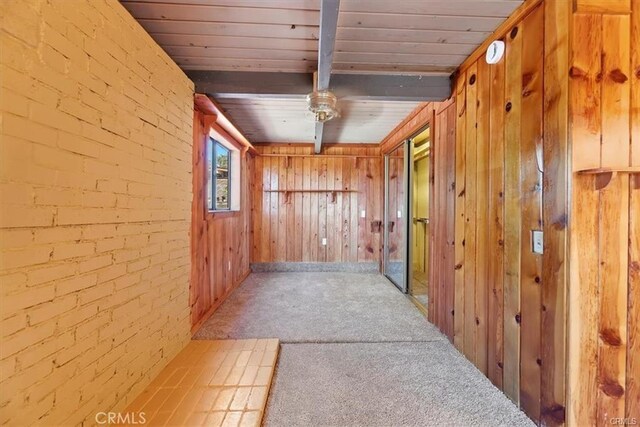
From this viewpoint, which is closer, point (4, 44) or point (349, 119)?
point (4, 44)

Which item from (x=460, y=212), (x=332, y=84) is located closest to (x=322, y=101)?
(x=332, y=84)

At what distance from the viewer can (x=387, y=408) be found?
1.49 metres

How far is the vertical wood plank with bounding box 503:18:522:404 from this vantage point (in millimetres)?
1480

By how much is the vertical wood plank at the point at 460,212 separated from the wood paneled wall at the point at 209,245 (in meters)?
2.17

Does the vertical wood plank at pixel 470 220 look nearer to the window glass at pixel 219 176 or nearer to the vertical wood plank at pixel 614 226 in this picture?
the vertical wood plank at pixel 614 226

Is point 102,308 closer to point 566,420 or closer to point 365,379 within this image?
point 365,379

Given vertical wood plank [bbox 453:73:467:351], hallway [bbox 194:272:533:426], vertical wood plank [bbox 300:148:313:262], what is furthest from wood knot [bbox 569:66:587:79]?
vertical wood plank [bbox 300:148:313:262]

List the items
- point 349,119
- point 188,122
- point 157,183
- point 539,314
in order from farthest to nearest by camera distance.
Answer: point 349,119 < point 188,122 < point 157,183 < point 539,314

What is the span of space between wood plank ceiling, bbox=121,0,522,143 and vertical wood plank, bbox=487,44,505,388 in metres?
0.35

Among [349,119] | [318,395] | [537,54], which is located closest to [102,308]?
[318,395]

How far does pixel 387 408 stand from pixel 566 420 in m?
0.80

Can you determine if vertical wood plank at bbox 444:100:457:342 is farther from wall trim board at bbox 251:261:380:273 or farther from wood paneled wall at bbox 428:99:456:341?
wall trim board at bbox 251:261:380:273

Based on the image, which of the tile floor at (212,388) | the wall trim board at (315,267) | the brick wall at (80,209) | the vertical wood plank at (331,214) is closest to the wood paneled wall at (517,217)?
the tile floor at (212,388)

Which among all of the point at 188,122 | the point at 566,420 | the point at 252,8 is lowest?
the point at 566,420
